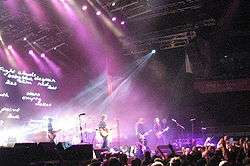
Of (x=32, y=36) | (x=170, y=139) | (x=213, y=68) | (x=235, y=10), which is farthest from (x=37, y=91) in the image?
(x=235, y=10)

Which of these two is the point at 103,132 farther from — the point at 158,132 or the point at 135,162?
the point at 135,162

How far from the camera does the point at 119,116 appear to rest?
76.7ft

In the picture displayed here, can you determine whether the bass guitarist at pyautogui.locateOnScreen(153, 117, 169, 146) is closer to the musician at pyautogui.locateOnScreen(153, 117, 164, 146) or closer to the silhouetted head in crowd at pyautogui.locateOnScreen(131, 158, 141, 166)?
the musician at pyautogui.locateOnScreen(153, 117, 164, 146)

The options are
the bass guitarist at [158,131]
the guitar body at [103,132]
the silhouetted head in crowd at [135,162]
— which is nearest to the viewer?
the silhouetted head in crowd at [135,162]

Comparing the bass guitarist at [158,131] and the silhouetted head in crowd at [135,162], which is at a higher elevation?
the bass guitarist at [158,131]

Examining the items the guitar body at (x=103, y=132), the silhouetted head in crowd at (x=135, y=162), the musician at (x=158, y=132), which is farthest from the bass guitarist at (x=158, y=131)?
the silhouetted head in crowd at (x=135, y=162)

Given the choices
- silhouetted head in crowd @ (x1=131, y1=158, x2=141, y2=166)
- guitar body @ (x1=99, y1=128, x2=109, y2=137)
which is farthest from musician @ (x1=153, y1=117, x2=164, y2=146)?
silhouetted head in crowd @ (x1=131, y1=158, x2=141, y2=166)

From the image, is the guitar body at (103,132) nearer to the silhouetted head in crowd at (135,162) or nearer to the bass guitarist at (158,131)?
the bass guitarist at (158,131)

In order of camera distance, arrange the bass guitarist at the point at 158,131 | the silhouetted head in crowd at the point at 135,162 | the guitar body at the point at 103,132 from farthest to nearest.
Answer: the bass guitarist at the point at 158,131
the guitar body at the point at 103,132
the silhouetted head in crowd at the point at 135,162

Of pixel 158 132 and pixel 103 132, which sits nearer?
pixel 103 132

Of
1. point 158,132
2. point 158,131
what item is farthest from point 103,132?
point 158,131

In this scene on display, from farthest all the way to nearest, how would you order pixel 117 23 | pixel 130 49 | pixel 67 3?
1. pixel 130 49
2. pixel 117 23
3. pixel 67 3

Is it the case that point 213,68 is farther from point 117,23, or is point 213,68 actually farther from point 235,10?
point 117,23

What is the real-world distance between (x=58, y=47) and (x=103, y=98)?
4011 mm
